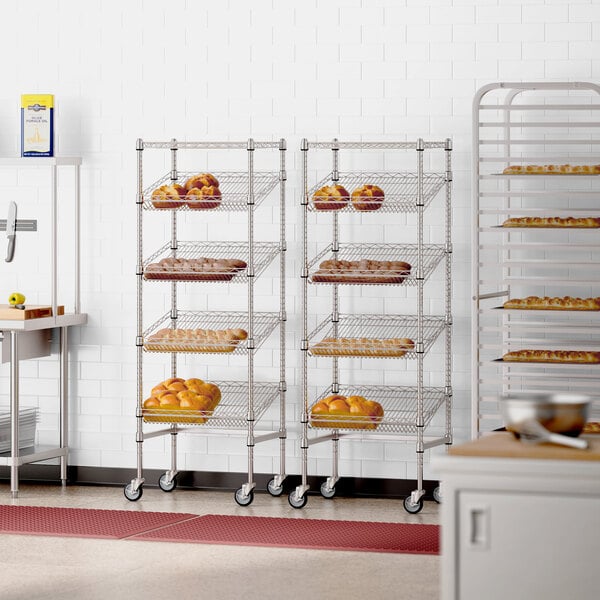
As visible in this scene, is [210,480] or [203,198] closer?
[203,198]

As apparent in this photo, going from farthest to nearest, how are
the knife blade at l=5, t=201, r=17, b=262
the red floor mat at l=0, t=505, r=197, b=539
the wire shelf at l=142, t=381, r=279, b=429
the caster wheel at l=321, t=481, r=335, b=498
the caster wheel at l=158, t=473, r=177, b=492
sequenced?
the knife blade at l=5, t=201, r=17, b=262 → the caster wheel at l=158, t=473, r=177, b=492 → the caster wheel at l=321, t=481, r=335, b=498 → the wire shelf at l=142, t=381, r=279, b=429 → the red floor mat at l=0, t=505, r=197, b=539

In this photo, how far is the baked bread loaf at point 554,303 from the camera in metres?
6.40

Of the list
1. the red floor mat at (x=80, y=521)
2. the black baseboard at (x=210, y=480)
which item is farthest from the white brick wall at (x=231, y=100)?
the red floor mat at (x=80, y=521)

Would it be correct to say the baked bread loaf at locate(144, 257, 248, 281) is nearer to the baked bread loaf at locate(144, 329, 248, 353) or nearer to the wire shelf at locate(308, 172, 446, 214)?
the baked bread loaf at locate(144, 329, 248, 353)

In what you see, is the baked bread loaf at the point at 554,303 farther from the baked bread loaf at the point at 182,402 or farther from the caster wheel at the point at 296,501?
the baked bread loaf at the point at 182,402

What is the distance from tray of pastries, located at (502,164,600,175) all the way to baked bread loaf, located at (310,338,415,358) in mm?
1075

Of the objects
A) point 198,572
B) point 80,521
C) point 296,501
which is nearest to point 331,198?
point 296,501

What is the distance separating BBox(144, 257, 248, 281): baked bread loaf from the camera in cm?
689

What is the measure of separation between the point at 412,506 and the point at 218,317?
5.37 ft

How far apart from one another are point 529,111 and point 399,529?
7.92 ft

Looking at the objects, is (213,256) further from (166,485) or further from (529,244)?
(529,244)

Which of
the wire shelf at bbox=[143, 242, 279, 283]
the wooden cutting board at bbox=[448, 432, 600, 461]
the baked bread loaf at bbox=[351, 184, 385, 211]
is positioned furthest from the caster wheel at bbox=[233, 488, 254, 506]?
the wooden cutting board at bbox=[448, 432, 600, 461]

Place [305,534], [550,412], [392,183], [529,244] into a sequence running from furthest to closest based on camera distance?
[392,183]
[529,244]
[305,534]
[550,412]

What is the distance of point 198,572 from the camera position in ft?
17.8
